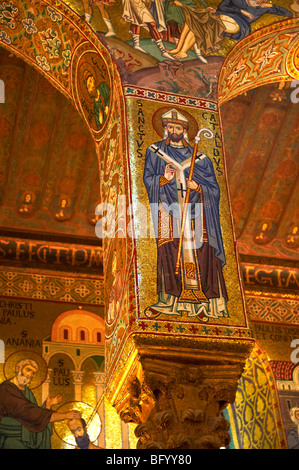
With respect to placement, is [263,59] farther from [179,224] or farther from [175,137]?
[179,224]

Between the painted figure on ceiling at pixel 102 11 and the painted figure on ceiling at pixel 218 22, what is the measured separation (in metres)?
0.55

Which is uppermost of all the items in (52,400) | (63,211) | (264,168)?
(264,168)

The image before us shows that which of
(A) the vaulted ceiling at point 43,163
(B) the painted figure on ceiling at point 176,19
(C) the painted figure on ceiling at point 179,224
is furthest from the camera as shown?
(A) the vaulted ceiling at point 43,163

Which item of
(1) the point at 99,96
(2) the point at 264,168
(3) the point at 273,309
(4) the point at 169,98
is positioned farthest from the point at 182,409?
(2) the point at 264,168

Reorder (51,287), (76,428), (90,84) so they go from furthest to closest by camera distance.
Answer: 1. (51,287)
2. (76,428)
3. (90,84)

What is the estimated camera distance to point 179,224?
562 cm

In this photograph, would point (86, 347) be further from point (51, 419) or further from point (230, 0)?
point (230, 0)

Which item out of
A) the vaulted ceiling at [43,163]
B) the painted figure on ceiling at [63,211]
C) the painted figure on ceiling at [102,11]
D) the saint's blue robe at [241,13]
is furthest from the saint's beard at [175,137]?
the painted figure on ceiling at [63,211]

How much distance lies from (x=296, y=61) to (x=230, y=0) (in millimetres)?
877

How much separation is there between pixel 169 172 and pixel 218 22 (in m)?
1.81

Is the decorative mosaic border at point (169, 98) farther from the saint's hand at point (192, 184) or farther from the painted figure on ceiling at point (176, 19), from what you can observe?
the saint's hand at point (192, 184)

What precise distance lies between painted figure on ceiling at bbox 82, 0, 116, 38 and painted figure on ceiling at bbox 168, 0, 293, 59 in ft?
1.82

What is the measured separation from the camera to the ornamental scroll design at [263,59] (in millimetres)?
6867

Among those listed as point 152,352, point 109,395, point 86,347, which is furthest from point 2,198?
point 152,352
